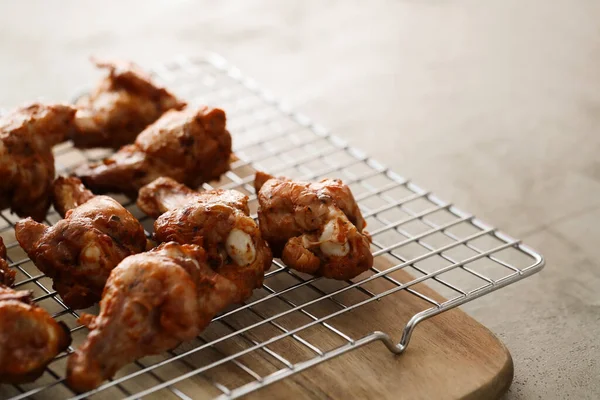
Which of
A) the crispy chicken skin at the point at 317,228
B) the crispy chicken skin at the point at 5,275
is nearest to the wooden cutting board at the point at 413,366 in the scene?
the crispy chicken skin at the point at 317,228

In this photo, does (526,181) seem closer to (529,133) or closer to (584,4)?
(529,133)

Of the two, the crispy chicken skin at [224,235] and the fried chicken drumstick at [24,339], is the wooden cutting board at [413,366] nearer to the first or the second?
the crispy chicken skin at [224,235]

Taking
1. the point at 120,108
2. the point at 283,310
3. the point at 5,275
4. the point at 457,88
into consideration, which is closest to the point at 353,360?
the point at 283,310

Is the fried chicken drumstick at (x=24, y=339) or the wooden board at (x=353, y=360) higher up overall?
the fried chicken drumstick at (x=24, y=339)

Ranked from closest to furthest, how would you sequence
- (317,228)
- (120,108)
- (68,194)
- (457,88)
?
(317,228) < (68,194) < (120,108) < (457,88)

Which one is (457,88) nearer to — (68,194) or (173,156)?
(173,156)

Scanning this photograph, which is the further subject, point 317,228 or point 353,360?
point 317,228

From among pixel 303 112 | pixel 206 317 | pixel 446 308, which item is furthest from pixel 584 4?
pixel 206 317
